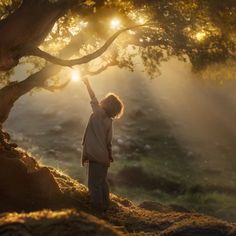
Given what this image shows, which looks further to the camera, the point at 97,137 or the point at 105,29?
the point at 105,29

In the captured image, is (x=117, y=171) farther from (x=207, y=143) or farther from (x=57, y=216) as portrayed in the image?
(x=57, y=216)

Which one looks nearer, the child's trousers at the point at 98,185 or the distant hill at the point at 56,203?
the distant hill at the point at 56,203

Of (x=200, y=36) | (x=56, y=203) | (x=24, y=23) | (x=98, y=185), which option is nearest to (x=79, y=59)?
(x=24, y=23)

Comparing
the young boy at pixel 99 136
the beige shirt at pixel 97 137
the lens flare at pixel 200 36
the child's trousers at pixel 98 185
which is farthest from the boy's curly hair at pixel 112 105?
the lens flare at pixel 200 36

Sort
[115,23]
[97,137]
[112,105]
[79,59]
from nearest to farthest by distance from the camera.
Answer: [112,105], [97,137], [79,59], [115,23]

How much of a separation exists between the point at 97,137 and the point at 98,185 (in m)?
1.15

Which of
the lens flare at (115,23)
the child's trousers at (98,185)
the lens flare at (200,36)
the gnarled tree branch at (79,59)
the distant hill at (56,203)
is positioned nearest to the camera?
the distant hill at (56,203)

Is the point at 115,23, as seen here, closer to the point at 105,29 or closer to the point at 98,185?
the point at 105,29

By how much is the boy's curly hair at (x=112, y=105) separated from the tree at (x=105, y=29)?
3.55 feet

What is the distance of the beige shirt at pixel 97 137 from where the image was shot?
40.8 ft

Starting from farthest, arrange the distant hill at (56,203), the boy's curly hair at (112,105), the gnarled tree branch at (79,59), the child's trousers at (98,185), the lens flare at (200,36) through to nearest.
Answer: the lens flare at (200,36), the gnarled tree branch at (79,59), the child's trousers at (98,185), the boy's curly hair at (112,105), the distant hill at (56,203)

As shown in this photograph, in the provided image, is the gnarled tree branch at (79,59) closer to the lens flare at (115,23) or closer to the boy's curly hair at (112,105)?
the lens flare at (115,23)

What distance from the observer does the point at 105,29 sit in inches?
551

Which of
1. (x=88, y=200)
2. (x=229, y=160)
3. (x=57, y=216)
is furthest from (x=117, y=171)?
(x=57, y=216)
